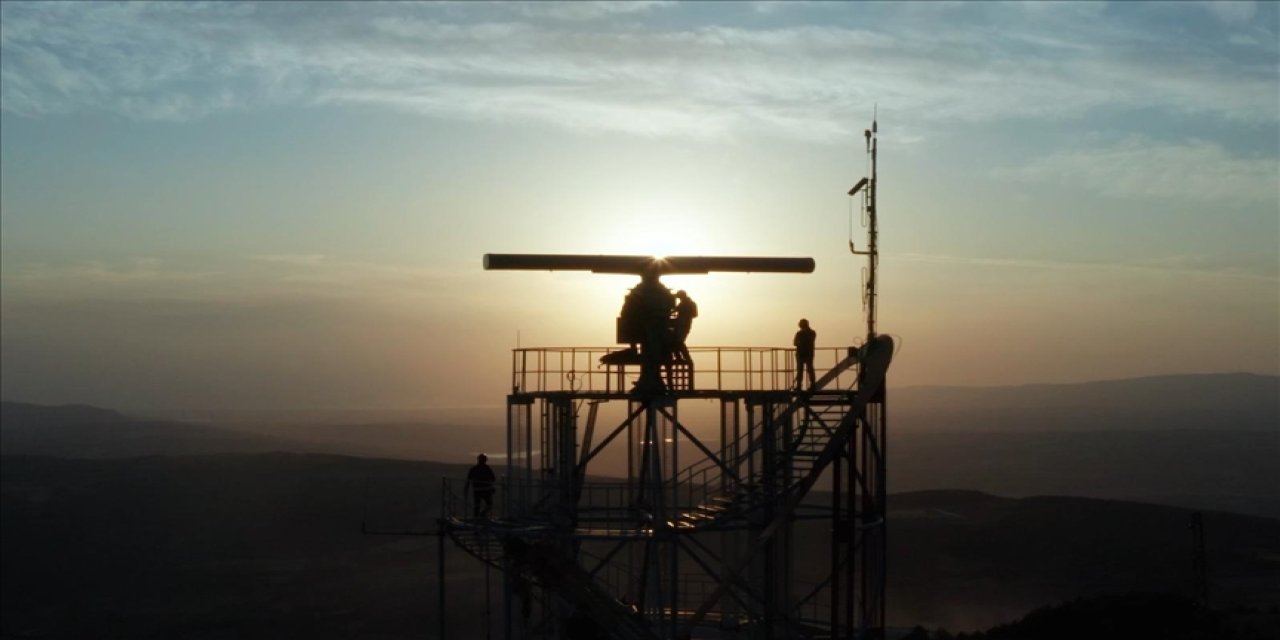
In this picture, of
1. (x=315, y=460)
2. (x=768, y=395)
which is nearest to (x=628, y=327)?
(x=768, y=395)

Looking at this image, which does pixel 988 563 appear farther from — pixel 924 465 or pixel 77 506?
pixel 924 465

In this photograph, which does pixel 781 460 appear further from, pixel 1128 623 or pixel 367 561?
pixel 367 561

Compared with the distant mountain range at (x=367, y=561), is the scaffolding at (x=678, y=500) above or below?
above

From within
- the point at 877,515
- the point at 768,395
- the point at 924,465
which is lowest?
the point at 924,465

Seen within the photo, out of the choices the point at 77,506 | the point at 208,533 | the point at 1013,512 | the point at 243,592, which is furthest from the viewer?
the point at 77,506

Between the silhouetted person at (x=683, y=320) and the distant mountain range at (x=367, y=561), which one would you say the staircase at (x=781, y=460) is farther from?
the distant mountain range at (x=367, y=561)

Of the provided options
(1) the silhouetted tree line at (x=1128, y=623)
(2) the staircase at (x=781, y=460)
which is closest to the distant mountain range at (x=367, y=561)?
(1) the silhouetted tree line at (x=1128, y=623)

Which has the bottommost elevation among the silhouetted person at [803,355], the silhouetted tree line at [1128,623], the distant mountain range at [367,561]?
the distant mountain range at [367,561]
